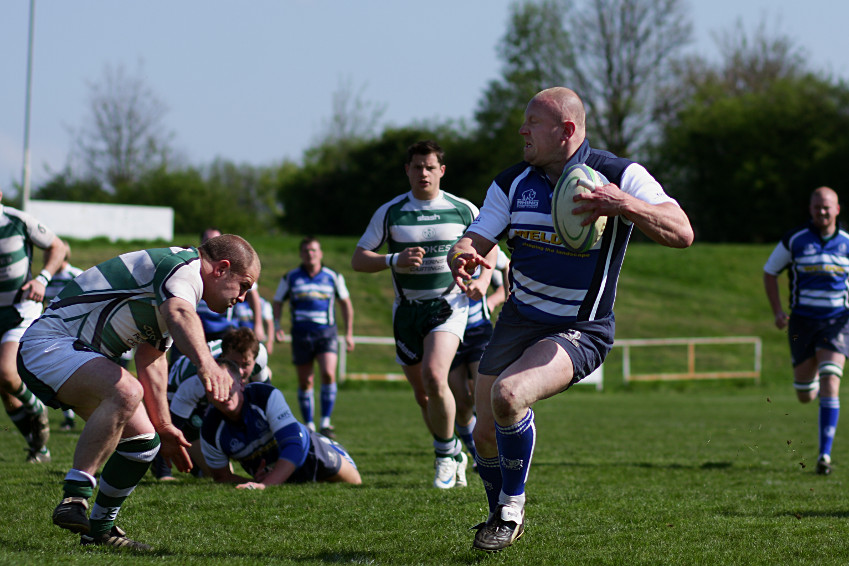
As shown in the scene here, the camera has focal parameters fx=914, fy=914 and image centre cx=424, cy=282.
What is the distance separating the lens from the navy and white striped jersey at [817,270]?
8.75 metres

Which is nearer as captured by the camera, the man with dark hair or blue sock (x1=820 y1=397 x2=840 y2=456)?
the man with dark hair

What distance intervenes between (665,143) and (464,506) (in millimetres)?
47161

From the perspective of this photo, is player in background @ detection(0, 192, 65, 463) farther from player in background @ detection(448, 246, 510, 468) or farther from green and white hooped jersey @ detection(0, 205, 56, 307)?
player in background @ detection(448, 246, 510, 468)

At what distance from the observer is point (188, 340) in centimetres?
399

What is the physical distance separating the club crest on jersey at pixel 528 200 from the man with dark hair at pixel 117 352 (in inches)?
52.3

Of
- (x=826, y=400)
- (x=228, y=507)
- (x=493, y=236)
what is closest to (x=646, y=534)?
(x=493, y=236)

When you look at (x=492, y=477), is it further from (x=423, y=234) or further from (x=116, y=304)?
(x=423, y=234)

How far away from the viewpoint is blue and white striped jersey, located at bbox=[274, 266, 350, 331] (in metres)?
12.0

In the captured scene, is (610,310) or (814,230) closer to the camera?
(610,310)

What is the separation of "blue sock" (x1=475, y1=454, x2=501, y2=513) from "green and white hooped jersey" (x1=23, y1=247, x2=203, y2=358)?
1.71m

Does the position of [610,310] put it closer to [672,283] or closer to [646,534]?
[646,534]

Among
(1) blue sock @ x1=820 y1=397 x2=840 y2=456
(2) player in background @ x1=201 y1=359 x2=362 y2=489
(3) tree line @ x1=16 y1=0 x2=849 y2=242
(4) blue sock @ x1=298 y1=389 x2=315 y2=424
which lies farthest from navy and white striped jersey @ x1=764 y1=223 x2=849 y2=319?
(3) tree line @ x1=16 y1=0 x2=849 y2=242

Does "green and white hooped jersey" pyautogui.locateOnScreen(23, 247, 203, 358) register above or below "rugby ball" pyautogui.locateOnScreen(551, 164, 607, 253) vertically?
below

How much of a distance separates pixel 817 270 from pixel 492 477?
5.41 m
